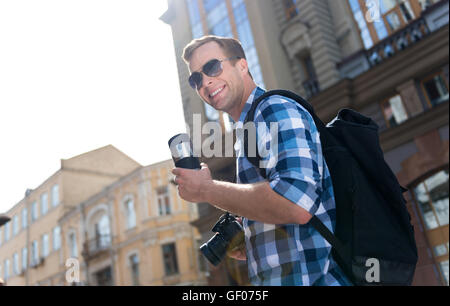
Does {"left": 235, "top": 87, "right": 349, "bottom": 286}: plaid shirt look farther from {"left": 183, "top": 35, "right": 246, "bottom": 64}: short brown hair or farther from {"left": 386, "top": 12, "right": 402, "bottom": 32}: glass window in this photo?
{"left": 386, "top": 12, "right": 402, "bottom": 32}: glass window

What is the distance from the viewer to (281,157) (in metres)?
1.19

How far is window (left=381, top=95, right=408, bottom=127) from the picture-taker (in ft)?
33.2

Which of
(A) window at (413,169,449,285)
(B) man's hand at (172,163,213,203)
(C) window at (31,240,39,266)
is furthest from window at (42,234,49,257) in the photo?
(B) man's hand at (172,163,213,203)

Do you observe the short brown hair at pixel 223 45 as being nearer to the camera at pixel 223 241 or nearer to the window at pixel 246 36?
the camera at pixel 223 241

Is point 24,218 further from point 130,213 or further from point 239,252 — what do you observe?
point 239,252

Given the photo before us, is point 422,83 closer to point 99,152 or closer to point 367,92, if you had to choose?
point 367,92

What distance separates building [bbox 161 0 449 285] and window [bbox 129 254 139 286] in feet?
38.4

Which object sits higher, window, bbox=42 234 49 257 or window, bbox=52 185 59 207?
→ window, bbox=52 185 59 207

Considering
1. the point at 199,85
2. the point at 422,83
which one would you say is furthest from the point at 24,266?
the point at 199,85

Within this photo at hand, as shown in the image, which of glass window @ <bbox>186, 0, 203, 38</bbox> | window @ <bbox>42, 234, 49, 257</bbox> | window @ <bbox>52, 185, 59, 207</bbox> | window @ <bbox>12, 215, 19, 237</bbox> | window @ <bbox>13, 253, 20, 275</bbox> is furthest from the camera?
window @ <bbox>12, 215, 19, 237</bbox>

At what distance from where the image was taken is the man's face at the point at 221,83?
157 centimetres
